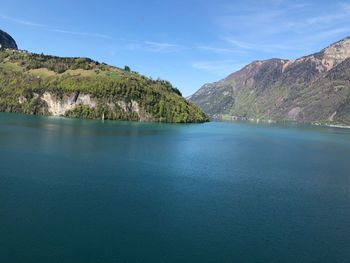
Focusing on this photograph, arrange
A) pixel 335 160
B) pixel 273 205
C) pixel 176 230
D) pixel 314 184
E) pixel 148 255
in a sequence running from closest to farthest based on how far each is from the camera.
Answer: pixel 148 255 → pixel 176 230 → pixel 273 205 → pixel 314 184 → pixel 335 160

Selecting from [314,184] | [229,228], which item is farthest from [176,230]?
[314,184]

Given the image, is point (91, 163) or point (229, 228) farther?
point (91, 163)

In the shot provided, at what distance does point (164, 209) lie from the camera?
57.5m

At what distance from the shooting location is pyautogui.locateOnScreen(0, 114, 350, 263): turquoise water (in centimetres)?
4341

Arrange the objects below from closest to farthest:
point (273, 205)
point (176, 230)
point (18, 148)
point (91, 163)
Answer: point (176, 230) < point (273, 205) < point (91, 163) < point (18, 148)

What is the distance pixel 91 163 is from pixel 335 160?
245ft

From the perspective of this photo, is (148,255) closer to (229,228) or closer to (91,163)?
(229,228)

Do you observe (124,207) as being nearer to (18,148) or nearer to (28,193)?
(28,193)

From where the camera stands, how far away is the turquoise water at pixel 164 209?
43406mm

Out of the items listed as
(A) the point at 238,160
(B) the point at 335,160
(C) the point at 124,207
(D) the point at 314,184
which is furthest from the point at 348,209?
(B) the point at 335,160

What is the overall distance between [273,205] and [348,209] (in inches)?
462

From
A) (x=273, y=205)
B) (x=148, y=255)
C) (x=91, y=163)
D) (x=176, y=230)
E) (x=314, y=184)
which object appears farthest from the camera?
(x=91, y=163)

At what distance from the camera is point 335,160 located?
123562 mm

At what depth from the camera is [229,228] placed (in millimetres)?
51281
